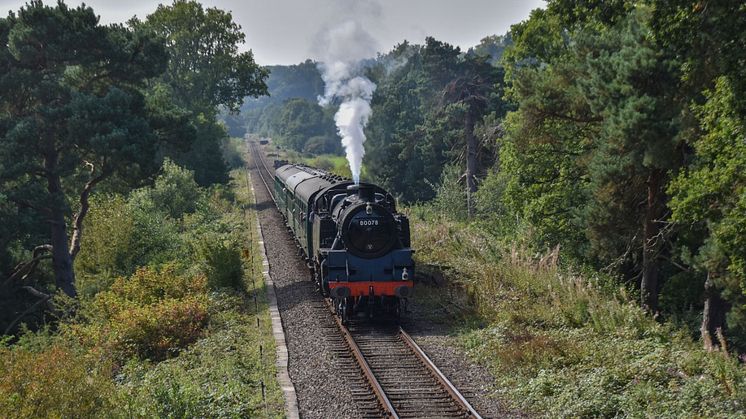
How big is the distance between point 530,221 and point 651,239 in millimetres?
7112

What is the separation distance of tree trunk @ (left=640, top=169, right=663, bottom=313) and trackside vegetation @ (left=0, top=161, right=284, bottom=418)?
1170 centimetres

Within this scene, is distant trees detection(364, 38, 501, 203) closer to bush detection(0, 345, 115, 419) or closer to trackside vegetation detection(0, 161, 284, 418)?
trackside vegetation detection(0, 161, 284, 418)

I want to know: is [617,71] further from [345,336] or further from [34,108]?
[34,108]

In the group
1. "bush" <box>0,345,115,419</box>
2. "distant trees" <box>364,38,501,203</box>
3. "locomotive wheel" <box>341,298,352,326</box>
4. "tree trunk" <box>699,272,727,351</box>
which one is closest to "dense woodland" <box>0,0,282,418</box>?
"bush" <box>0,345,115,419</box>

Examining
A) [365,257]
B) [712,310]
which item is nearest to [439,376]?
[365,257]

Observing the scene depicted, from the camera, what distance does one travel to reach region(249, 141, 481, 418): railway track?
10.9m

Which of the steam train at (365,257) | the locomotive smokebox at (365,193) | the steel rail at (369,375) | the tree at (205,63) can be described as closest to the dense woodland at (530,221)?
the steam train at (365,257)

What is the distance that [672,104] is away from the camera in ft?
57.5

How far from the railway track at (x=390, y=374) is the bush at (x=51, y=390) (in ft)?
13.7

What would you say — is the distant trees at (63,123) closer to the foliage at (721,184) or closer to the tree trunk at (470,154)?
the foliage at (721,184)

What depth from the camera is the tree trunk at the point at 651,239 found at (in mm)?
19844

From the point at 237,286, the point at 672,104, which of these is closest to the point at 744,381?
the point at 672,104

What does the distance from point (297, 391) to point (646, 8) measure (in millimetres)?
12654

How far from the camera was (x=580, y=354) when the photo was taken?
12.6m
